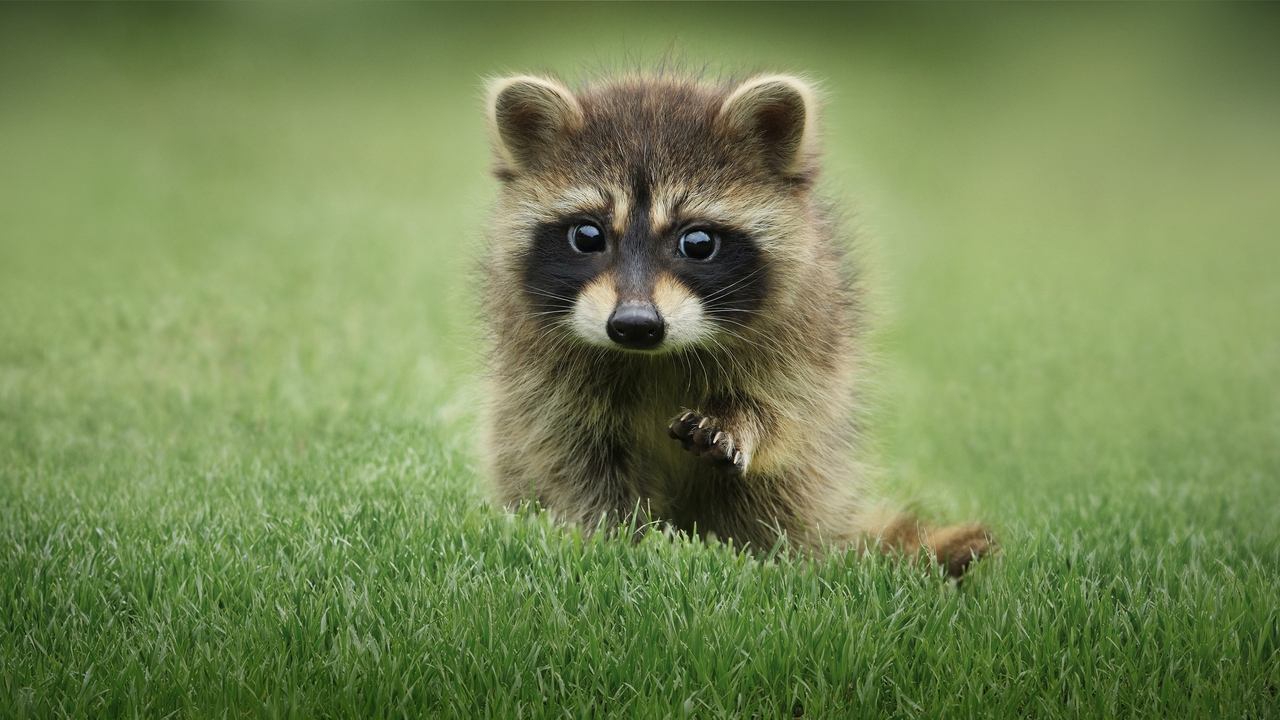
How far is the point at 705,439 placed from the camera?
3572 millimetres

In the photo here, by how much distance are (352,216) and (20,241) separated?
2297 mm

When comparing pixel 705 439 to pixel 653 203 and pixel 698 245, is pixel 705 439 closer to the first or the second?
pixel 698 245

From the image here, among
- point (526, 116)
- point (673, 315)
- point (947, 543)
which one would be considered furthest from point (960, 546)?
point (526, 116)

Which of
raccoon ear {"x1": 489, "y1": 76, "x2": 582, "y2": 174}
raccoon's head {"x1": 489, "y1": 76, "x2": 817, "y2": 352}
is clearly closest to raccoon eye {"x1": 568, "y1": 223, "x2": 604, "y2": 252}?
raccoon's head {"x1": 489, "y1": 76, "x2": 817, "y2": 352}

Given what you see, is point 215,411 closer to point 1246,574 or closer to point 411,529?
point 411,529

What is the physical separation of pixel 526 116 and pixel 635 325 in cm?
91

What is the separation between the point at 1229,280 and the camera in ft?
27.7

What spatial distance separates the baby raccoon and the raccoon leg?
0.01 metres

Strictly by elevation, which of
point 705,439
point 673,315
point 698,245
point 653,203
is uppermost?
point 653,203

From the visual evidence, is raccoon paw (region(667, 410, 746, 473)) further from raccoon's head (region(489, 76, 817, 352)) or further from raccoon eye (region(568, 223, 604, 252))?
Result: raccoon eye (region(568, 223, 604, 252))

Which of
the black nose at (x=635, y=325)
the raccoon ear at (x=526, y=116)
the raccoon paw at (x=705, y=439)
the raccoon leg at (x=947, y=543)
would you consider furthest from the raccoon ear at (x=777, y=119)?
the raccoon leg at (x=947, y=543)

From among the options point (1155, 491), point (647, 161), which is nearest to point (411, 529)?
point (647, 161)

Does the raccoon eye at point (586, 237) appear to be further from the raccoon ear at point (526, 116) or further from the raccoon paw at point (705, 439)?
the raccoon paw at point (705, 439)

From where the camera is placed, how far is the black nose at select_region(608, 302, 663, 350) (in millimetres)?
3285
